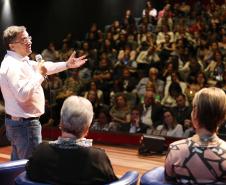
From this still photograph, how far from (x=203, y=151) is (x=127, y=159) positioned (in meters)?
3.10

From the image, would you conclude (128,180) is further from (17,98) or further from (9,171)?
(17,98)

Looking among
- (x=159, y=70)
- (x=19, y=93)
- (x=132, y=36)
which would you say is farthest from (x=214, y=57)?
(x=19, y=93)

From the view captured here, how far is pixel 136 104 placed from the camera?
6.44 meters

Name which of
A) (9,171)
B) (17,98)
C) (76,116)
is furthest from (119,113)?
(76,116)

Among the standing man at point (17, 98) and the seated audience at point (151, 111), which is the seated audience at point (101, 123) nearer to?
the seated audience at point (151, 111)

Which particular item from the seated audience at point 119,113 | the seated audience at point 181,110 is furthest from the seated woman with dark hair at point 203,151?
the seated audience at point 119,113

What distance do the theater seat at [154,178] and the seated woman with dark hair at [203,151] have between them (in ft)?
0.12

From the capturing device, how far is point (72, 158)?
5.96ft

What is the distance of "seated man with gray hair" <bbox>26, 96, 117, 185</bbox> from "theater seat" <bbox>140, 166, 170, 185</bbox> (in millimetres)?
154

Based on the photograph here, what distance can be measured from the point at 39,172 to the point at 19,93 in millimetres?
788

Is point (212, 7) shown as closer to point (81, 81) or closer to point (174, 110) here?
point (81, 81)

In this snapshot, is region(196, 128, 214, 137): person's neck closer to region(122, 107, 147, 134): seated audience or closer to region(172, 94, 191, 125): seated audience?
region(172, 94, 191, 125): seated audience

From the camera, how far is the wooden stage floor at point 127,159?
434cm

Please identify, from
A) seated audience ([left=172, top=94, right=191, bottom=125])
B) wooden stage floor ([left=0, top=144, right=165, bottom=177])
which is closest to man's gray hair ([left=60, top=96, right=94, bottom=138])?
wooden stage floor ([left=0, top=144, right=165, bottom=177])
